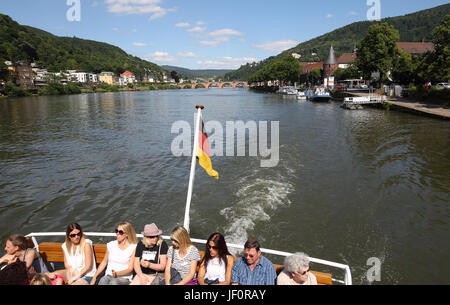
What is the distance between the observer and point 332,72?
127500 millimetres

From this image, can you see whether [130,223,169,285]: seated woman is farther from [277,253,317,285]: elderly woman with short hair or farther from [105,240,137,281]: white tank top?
[277,253,317,285]: elderly woman with short hair

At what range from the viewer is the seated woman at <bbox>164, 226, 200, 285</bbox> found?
5.65m

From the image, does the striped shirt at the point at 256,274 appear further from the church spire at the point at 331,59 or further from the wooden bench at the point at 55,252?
the church spire at the point at 331,59

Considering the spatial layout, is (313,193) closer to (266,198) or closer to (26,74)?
(266,198)

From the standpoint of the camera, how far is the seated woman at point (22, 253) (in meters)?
5.57

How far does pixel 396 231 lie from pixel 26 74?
16154 centimetres

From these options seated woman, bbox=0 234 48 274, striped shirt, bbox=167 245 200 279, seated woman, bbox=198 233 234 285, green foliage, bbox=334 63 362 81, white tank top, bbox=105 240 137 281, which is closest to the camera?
seated woman, bbox=198 233 234 285

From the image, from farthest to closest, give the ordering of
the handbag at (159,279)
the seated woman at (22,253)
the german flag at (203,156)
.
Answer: the german flag at (203,156)
the handbag at (159,279)
the seated woman at (22,253)

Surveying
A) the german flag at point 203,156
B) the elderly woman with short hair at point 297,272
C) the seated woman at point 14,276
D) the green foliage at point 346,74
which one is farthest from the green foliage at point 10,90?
the elderly woman with short hair at point 297,272

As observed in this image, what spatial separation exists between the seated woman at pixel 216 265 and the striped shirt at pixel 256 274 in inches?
5.7

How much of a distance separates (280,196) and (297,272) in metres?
8.49

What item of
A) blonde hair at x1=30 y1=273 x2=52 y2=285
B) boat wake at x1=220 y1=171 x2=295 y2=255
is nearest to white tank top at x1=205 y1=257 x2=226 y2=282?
blonde hair at x1=30 y1=273 x2=52 y2=285

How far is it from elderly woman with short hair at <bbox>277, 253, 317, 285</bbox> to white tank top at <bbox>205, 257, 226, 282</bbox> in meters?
1.03
